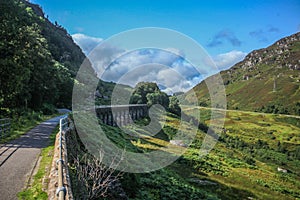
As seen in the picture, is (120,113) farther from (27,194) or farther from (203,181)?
(27,194)

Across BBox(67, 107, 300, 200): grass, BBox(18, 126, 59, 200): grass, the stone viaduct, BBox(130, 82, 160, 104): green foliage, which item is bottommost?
BBox(67, 107, 300, 200): grass

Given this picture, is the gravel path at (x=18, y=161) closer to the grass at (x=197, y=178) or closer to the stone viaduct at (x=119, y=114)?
the grass at (x=197, y=178)

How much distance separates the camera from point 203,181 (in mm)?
30922

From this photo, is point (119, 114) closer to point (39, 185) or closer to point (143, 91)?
point (143, 91)

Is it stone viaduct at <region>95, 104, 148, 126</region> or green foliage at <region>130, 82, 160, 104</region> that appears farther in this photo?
green foliage at <region>130, 82, 160, 104</region>

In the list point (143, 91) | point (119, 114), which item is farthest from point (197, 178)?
point (143, 91)

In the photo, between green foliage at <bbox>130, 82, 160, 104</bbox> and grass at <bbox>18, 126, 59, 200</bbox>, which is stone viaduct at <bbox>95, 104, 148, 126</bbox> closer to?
green foliage at <bbox>130, 82, 160, 104</bbox>

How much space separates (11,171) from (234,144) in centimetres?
10984

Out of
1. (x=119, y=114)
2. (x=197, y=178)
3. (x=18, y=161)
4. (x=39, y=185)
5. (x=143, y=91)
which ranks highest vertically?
(x=143, y=91)

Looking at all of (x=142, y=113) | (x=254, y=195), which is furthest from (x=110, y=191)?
(x=142, y=113)

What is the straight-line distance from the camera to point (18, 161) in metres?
14.0

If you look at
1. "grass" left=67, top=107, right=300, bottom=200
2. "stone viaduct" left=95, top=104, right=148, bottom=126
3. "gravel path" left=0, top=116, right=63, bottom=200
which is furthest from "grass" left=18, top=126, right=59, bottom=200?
"stone viaduct" left=95, top=104, right=148, bottom=126

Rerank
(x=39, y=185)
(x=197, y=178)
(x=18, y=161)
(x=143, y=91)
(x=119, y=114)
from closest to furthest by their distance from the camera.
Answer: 1. (x=39, y=185)
2. (x=18, y=161)
3. (x=197, y=178)
4. (x=119, y=114)
5. (x=143, y=91)

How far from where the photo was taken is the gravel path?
33.6ft
